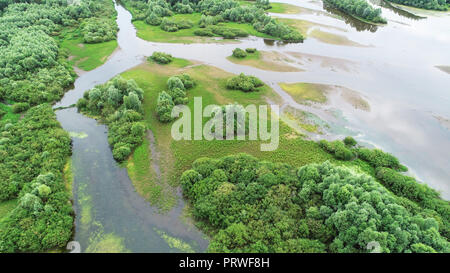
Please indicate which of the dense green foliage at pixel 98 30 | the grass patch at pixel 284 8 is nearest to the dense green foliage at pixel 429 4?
the grass patch at pixel 284 8

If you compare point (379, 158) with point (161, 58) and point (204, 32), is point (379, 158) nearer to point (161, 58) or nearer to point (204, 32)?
point (161, 58)

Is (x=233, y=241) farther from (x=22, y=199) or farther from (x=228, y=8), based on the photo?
(x=228, y=8)

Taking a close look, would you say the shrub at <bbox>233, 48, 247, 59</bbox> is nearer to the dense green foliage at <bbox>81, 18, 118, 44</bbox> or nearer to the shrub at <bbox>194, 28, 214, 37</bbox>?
the shrub at <bbox>194, 28, 214, 37</bbox>

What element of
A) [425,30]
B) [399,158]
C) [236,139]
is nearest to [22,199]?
[236,139]

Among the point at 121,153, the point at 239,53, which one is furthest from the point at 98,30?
the point at 121,153

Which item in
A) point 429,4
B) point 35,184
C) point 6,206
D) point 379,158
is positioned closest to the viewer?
point 6,206
